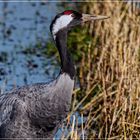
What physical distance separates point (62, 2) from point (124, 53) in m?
6.73

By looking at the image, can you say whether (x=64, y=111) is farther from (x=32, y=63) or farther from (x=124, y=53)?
(x=32, y=63)

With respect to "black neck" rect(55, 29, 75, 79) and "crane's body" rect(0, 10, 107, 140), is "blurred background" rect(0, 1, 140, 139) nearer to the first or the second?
"crane's body" rect(0, 10, 107, 140)

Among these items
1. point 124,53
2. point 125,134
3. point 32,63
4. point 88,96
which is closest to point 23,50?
point 32,63

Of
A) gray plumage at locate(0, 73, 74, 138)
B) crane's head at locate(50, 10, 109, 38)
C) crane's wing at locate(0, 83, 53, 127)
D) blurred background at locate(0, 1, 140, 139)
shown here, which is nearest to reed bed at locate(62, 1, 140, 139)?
blurred background at locate(0, 1, 140, 139)

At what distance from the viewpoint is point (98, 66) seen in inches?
365

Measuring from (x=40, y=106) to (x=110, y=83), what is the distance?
8.08ft

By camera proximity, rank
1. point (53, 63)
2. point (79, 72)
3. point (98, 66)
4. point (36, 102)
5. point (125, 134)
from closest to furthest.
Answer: point (36, 102)
point (125, 134)
point (98, 66)
point (79, 72)
point (53, 63)

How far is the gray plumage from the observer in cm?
680

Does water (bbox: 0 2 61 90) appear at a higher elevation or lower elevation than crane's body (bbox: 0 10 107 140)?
lower

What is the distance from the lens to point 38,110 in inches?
268

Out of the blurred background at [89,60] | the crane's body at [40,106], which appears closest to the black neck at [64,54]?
the crane's body at [40,106]

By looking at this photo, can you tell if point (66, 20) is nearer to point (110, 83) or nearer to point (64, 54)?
point (64, 54)

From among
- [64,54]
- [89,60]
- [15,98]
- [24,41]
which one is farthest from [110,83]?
[24,41]

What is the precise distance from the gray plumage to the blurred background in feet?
1.20
